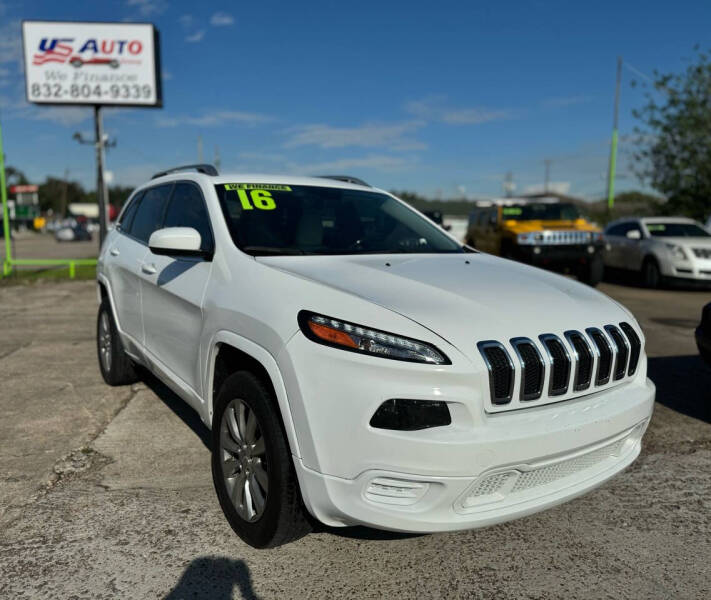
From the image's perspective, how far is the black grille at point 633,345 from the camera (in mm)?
2689

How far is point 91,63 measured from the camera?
17.7 m

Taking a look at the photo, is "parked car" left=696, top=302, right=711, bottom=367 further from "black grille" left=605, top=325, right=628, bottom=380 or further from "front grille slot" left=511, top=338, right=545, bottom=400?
"front grille slot" left=511, top=338, right=545, bottom=400

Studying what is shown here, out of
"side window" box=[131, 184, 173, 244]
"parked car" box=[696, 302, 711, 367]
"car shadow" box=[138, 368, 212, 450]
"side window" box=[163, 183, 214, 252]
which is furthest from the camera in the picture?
"parked car" box=[696, 302, 711, 367]

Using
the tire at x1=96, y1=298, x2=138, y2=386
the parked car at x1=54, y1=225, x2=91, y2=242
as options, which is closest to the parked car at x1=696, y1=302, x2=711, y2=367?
the tire at x1=96, y1=298, x2=138, y2=386

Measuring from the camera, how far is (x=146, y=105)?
18531mm

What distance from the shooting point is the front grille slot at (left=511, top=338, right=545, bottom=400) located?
223cm

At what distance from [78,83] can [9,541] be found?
17.8 metres

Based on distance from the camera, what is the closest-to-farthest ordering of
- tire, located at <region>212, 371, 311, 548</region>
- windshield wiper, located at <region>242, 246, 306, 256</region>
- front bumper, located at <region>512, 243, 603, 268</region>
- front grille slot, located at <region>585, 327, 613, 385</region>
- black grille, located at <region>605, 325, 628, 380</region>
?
tire, located at <region>212, 371, 311, 548</region>
front grille slot, located at <region>585, 327, 613, 385</region>
black grille, located at <region>605, 325, 628, 380</region>
windshield wiper, located at <region>242, 246, 306, 256</region>
front bumper, located at <region>512, 243, 603, 268</region>

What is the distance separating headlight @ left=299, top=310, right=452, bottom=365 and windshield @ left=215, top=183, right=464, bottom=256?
870 millimetres

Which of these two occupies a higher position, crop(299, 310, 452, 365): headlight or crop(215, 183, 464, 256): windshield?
crop(215, 183, 464, 256): windshield

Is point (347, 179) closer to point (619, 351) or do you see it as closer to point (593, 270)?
point (619, 351)

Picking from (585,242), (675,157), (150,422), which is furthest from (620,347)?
(675,157)

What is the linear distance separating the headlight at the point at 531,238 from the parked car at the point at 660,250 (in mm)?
2303

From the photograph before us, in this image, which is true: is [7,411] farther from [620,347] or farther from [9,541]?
[620,347]
